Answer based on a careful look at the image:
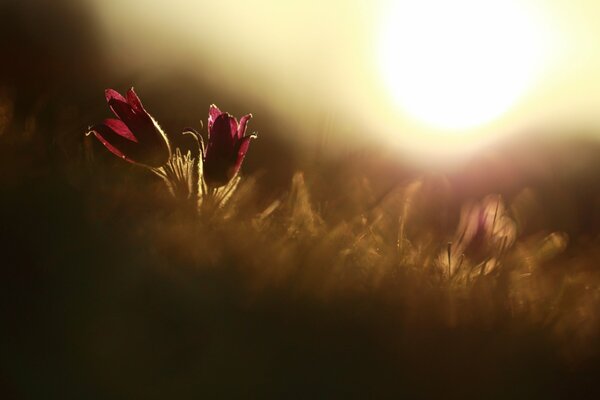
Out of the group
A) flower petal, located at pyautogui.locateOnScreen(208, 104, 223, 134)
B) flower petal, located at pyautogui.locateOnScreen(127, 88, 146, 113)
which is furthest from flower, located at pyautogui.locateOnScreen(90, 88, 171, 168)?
flower petal, located at pyautogui.locateOnScreen(208, 104, 223, 134)

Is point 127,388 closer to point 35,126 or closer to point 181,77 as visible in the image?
point 35,126

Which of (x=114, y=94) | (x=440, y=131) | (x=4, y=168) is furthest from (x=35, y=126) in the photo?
(x=440, y=131)

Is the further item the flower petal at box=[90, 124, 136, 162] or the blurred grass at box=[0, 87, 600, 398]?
the flower petal at box=[90, 124, 136, 162]

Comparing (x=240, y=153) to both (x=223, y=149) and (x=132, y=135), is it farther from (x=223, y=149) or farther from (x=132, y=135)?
(x=132, y=135)

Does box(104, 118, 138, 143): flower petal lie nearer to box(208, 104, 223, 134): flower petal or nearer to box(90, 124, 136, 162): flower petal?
box(90, 124, 136, 162): flower petal

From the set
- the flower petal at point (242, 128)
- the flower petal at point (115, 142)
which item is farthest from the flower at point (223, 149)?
the flower petal at point (115, 142)

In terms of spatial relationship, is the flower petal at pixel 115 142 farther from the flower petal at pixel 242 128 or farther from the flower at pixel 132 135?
the flower petal at pixel 242 128
